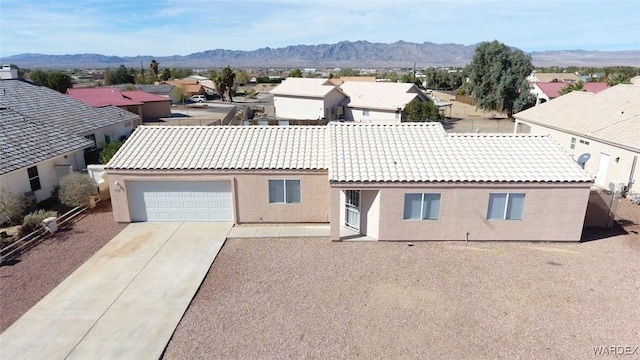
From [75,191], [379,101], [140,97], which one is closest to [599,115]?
[379,101]

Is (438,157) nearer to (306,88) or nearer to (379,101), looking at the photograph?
(379,101)

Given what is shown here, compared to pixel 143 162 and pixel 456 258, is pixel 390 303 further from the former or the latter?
pixel 143 162

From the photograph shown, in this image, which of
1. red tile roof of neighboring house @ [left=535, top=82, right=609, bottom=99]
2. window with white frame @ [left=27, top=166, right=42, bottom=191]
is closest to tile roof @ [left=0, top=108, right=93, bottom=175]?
window with white frame @ [left=27, top=166, right=42, bottom=191]

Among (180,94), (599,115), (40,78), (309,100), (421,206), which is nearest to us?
(421,206)

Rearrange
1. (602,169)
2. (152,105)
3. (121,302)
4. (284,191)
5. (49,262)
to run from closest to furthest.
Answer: (121,302)
(49,262)
(284,191)
(602,169)
(152,105)

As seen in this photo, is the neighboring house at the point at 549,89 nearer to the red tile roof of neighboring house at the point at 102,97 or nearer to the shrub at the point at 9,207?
the red tile roof of neighboring house at the point at 102,97

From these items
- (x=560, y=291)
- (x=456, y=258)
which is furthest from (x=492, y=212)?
(x=560, y=291)
